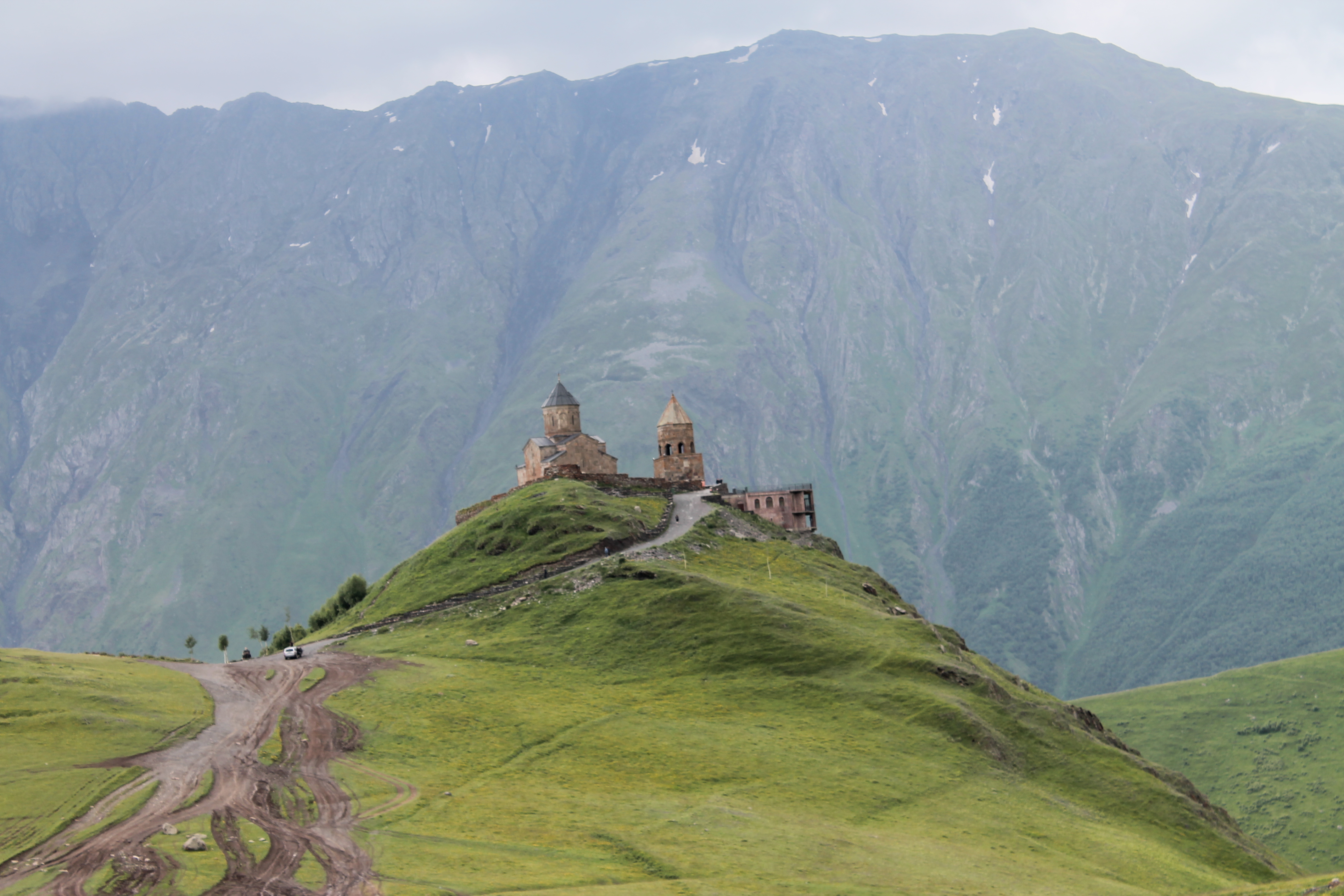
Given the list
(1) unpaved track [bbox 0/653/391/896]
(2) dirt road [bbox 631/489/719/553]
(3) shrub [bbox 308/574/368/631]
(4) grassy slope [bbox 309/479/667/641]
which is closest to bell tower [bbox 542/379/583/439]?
(2) dirt road [bbox 631/489/719/553]

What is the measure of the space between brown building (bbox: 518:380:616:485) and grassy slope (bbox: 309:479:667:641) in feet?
66.8

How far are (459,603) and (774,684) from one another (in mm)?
32622

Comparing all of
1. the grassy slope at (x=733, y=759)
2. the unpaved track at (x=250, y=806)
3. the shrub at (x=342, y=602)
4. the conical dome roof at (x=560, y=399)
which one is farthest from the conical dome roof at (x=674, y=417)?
the unpaved track at (x=250, y=806)

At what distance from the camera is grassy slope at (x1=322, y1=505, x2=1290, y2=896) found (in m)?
63.0

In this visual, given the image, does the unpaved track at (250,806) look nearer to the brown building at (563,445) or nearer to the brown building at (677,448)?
the brown building at (563,445)

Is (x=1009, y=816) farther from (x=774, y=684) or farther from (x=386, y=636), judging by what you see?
(x=386, y=636)

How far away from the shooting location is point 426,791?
225 ft

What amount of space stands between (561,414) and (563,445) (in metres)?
4.97

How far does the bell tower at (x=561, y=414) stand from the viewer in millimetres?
162250

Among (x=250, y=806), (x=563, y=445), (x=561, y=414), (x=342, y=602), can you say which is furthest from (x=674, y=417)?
(x=250, y=806)

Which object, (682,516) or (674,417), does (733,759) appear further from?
(674,417)

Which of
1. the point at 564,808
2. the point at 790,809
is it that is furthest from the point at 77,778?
the point at 790,809

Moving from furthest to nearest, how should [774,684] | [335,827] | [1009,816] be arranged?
1. [774,684]
2. [1009,816]
3. [335,827]

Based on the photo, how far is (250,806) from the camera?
208ft
